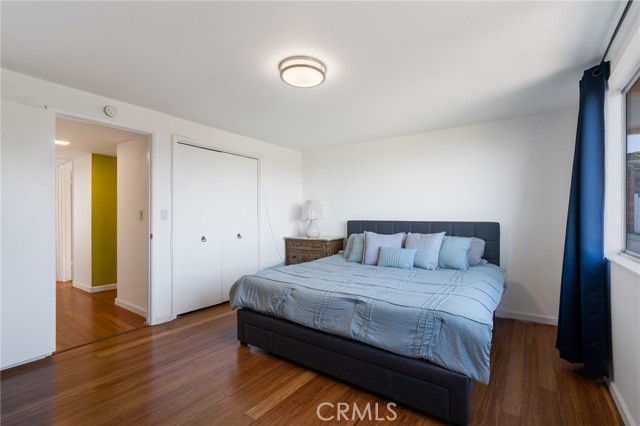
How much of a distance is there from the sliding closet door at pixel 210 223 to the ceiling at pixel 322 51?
32.3 inches

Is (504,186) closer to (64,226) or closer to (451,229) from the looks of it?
(451,229)

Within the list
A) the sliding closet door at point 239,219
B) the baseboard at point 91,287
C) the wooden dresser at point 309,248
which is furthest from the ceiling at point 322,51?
the baseboard at point 91,287

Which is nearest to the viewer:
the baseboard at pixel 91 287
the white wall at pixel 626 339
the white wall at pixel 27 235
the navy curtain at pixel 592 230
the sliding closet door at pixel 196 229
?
the white wall at pixel 626 339

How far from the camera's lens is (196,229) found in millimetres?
3689

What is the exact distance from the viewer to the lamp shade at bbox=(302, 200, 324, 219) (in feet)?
15.7

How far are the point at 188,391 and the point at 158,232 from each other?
1871mm

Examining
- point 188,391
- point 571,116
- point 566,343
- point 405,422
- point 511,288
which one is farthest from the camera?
point 511,288

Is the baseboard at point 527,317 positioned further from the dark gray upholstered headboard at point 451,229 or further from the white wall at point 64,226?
the white wall at point 64,226

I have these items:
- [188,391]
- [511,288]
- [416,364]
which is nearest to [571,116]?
[511,288]

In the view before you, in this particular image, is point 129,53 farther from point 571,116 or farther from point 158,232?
point 571,116

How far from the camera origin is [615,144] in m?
2.07

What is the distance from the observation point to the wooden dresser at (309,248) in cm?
441

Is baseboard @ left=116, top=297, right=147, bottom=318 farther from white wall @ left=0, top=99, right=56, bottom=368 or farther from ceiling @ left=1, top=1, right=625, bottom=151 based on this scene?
ceiling @ left=1, top=1, right=625, bottom=151

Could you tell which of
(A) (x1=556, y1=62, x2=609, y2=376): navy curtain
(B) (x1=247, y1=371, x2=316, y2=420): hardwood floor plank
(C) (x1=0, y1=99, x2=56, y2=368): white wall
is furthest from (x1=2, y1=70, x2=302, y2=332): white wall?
(A) (x1=556, y1=62, x2=609, y2=376): navy curtain
